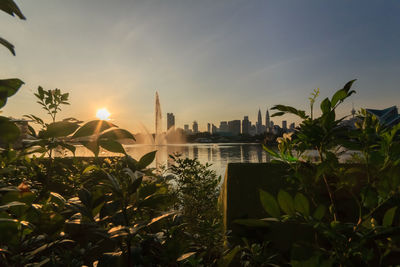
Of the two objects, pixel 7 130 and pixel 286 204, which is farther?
pixel 286 204

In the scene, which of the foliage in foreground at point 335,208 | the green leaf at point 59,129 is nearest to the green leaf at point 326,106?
the foliage in foreground at point 335,208

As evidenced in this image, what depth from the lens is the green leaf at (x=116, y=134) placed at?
0.73 m

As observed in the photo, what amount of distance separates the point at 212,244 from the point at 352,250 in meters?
1.18

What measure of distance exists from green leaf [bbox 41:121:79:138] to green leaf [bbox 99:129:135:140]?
0.13 meters

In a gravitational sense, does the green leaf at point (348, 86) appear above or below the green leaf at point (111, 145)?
above

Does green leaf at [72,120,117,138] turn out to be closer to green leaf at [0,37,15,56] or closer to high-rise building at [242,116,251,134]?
green leaf at [0,37,15,56]

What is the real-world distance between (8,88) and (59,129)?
0.19 meters

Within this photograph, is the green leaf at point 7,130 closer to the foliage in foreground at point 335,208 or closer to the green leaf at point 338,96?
the foliage in foreground at point 335,208

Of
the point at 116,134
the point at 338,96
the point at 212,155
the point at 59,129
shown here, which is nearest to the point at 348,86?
the point at 338,96

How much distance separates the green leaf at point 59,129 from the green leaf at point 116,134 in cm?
13

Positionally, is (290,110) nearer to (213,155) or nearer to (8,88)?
(8,88)

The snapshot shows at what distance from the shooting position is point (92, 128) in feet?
2.47

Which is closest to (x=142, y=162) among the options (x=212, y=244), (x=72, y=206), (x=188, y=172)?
(x=72, y=206)

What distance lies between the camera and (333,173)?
3.97 feet
